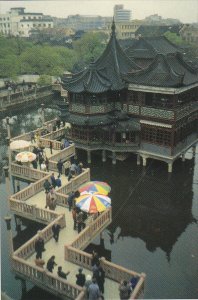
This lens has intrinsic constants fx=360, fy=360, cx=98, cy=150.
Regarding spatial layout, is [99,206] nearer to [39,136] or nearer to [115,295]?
[115,295]

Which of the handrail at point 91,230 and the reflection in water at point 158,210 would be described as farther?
the reflection in water at point 158,210

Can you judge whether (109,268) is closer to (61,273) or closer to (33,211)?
(61,273)

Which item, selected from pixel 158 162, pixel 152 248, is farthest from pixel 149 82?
pixel 152 248

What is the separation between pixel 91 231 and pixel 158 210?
30.3 feet

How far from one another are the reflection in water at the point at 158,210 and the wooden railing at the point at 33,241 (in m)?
4.86

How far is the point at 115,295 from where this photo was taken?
1922 cm

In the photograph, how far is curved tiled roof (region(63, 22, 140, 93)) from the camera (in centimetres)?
3812

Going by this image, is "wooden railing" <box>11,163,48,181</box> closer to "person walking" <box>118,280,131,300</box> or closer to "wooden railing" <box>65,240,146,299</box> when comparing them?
"wooden railing" <box>65,240,146,299</box>

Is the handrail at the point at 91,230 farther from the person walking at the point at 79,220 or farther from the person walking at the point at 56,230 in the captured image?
the person walking at the point at 56,230

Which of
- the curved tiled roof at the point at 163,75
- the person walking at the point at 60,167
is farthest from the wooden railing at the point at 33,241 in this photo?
the curved tiled roof at the point at 163,75

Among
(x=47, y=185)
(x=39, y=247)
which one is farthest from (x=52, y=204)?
(x=39, y=247)

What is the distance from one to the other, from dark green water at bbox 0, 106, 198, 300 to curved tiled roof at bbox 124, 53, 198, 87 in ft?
29.8

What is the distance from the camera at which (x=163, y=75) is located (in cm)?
3622

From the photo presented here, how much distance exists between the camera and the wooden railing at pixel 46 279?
61.4ft
